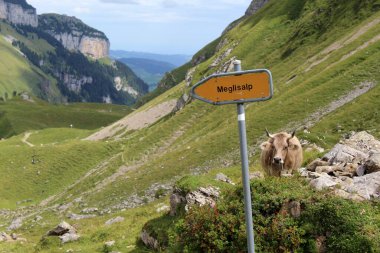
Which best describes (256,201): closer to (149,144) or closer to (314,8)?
(149,144)

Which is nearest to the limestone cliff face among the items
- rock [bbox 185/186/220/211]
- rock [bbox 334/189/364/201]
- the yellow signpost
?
rock [bbox 185/186/220/211]

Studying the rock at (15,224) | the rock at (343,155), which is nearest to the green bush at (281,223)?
the rock at (343,155)

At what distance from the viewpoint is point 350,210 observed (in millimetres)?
14562

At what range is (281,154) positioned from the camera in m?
21.6

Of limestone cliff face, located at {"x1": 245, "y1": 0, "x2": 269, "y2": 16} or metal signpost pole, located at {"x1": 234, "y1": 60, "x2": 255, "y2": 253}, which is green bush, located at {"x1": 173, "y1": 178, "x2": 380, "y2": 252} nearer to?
metal signpost pole, located at {"x1": 234, "y1": 60, "x2": 255, "y2": 253}

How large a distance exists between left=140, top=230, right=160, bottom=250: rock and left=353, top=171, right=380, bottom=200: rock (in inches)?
390

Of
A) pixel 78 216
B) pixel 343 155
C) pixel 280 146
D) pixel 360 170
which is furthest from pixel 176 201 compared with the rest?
pixel 78 216

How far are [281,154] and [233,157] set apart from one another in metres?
30.9

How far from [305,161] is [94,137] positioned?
102347mm

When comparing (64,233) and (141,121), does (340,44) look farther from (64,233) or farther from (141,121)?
(141,121)

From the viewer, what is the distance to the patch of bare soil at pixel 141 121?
119750 millimetres

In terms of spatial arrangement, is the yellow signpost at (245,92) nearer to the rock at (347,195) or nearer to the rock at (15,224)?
the rock at (347,195)

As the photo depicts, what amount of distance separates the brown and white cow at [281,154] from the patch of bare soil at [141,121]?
95.5 meters

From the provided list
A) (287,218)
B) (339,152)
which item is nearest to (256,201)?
(287,218)
